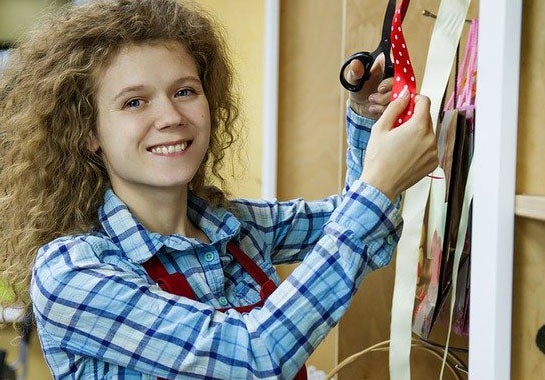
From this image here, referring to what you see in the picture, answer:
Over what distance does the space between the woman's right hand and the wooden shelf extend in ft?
0.39

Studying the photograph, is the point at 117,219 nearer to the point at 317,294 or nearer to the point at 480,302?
the point at 317,294

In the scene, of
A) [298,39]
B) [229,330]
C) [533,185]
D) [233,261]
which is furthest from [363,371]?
[298,39]

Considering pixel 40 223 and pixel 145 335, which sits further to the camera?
pixel 40 223

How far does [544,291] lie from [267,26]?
1233 millimetres

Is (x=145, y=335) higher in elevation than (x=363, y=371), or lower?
higher

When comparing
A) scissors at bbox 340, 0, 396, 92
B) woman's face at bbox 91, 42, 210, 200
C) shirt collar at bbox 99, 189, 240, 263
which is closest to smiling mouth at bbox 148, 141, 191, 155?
woman's face at bbox 91, 42, 210, 200

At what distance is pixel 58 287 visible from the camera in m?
0.81

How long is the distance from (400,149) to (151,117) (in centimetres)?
31

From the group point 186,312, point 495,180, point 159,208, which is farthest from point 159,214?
point 495,180

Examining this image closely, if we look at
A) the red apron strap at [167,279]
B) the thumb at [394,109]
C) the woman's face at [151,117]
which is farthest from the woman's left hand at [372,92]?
the red apron strap at [167,279]

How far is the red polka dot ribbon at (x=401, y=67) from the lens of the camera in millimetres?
752

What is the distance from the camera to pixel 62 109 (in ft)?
3.16

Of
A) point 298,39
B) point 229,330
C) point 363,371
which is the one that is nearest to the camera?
point 229,330

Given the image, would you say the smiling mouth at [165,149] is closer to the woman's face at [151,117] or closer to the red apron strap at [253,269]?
the woman's face at [151,117]
